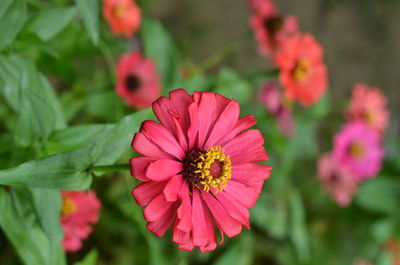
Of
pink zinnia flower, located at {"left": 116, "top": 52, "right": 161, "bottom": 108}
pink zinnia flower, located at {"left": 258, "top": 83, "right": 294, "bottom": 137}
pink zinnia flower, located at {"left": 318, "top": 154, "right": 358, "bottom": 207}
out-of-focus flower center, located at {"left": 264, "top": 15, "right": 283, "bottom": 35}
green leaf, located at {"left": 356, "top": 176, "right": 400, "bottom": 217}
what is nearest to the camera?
pink zinnia flower, located at {"left": 116, "top": 52, "right": 161, "bottom": 108}

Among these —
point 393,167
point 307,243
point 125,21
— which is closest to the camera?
point 125,21

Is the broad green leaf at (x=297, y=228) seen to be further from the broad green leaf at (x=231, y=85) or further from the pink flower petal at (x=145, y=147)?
the pink flower petal at (x=145, y=147)

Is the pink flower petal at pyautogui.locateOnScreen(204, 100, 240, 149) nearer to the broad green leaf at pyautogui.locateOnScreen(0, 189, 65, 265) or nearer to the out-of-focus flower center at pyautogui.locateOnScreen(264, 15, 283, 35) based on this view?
the broad green leaf at pyautogui.locateOnScreen(0, 189, 65, 265)

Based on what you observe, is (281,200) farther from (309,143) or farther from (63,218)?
(63,218)

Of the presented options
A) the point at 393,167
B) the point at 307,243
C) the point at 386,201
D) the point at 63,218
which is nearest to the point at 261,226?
the point at 307,243

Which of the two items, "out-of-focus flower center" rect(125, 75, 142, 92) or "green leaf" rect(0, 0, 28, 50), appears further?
"out-of-focus flower center" rect(125, 75, 142, 92)

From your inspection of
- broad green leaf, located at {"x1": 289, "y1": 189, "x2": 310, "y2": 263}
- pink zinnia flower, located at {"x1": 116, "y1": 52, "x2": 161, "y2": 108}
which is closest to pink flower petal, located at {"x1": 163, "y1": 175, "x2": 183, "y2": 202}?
pink zinnia flower, located at {"x1": 116, "y1": 52, "x2": 161, "y2": 108}

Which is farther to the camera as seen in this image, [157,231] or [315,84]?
[315,84]
